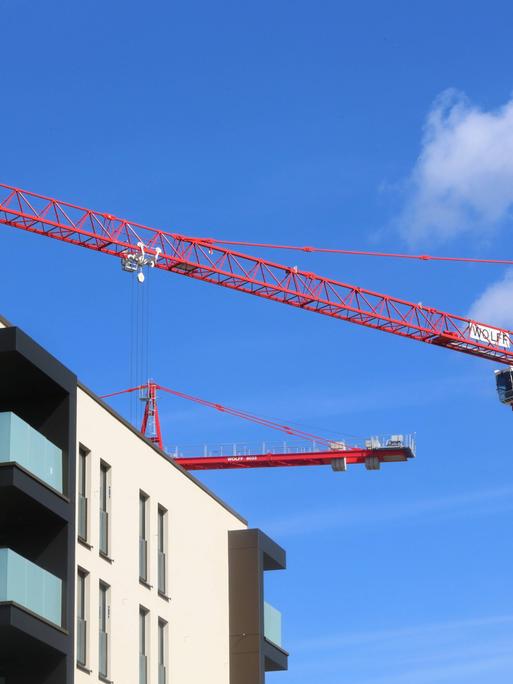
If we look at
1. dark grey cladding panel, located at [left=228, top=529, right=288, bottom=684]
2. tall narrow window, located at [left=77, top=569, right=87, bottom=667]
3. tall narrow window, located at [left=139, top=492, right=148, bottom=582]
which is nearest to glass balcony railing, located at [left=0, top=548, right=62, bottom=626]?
tall narrow window, located at [left=77, top=569, right=87, bottom=667]

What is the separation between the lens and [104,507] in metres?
33.3

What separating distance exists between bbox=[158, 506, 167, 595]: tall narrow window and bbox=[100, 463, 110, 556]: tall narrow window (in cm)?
305

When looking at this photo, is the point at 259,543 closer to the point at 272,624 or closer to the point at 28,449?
the point at 272,624

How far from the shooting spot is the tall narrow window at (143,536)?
34.9m

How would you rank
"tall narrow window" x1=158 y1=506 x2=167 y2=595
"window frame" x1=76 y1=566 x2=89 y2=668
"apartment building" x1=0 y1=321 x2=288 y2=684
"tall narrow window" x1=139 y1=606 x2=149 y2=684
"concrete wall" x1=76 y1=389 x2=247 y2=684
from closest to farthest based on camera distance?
"apartment building" x1=0 y1=321 x2=288 y2=684, "window frame" x1=76 y1=566 x2=89 y2=668, "concrete wall" x1=76 y1=389 x2=247 y2=684, "tall narrow window" x1=139 y1=606 x2=149 y2=684, "tall narrow window" x1=158 y1=506 x2=167 y2=595

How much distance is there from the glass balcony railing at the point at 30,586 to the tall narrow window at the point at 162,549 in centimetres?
617

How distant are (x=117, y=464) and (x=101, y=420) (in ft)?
3.89

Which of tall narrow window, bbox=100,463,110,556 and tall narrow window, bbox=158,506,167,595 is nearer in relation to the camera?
tall narrow window, bbox=100,463,110,556

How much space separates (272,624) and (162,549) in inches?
240

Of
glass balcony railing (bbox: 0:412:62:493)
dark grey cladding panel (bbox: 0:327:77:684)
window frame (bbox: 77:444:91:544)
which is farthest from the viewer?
window frame (bbox: 77:444:91:544)

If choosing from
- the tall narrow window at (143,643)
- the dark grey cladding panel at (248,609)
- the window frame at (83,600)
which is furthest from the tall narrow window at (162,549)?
the dark grey cladding panel at (248,609)

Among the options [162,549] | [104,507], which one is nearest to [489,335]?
[162,549]

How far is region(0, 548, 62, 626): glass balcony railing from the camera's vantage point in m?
28.1

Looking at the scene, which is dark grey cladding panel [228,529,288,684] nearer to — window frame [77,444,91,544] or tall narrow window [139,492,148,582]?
tall narrow window [139,492,148,582]
